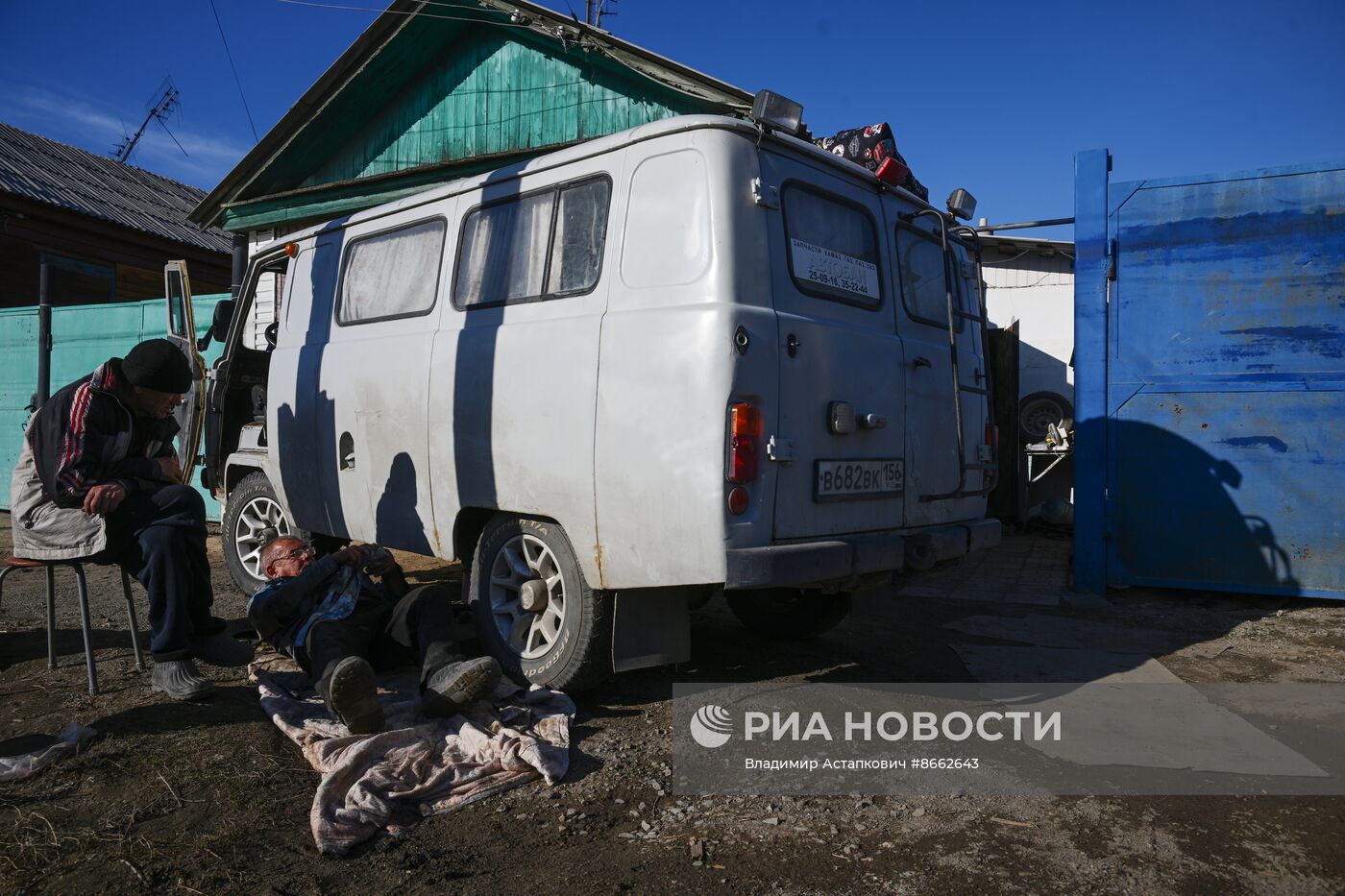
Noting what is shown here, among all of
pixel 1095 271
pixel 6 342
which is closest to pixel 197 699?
pixel 1095 271

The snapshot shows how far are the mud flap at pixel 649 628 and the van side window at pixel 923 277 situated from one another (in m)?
1.95

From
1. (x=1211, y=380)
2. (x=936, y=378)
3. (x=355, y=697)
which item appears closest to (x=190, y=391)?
(x=355, y=697)

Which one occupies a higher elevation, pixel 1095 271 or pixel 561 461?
pixel 1095 271

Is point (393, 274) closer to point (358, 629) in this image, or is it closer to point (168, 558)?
point (168, 558)

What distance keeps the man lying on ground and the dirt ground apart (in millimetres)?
330

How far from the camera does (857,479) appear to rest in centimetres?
385

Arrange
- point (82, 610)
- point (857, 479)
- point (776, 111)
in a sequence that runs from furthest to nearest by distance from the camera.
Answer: point (82, 610)
point (857, 479)
point (776, 111)

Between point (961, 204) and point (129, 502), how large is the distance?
4654 mm

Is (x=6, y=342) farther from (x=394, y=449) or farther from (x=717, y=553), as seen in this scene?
(x=717, y=553)

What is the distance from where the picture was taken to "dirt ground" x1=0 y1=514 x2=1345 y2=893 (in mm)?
2566

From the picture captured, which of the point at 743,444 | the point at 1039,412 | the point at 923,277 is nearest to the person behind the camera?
the point at 743,444

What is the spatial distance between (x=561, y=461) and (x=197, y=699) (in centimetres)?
200

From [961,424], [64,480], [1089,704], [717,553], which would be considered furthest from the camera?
[961,424]

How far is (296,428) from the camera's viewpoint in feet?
18.2
